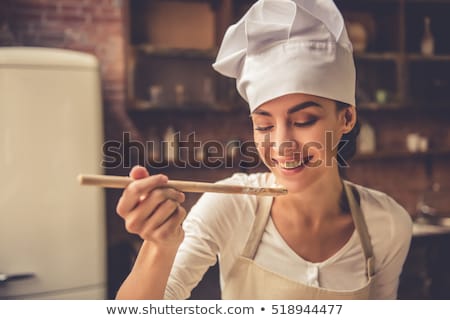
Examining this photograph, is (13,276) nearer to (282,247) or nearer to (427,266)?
(282,247)

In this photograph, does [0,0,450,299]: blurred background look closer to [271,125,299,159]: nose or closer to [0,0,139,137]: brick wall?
[0,0,139,137]: brick wall

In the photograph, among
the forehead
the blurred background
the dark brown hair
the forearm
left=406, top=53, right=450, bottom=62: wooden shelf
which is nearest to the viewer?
the forearm

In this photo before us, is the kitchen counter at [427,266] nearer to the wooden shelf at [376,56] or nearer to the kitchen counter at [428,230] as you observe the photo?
the kitchen counter at [428,230]

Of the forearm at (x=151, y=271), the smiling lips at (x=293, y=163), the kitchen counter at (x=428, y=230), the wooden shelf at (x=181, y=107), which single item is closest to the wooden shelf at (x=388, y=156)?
the kitchen counter at (x=428, y=230)

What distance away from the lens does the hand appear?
582 mm

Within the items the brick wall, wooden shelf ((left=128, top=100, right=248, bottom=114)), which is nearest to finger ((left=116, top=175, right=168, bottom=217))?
wooden shelf ((left=128, top=100, right=248, bottom=114))

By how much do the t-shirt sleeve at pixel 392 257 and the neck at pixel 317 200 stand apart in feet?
0.37

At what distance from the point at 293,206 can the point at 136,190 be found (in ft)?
1.41

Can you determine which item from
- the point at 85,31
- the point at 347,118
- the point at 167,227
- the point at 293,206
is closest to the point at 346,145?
the point at 347,118

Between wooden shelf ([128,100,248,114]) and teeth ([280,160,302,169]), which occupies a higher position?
wooden shelf ([128,100,248,114])

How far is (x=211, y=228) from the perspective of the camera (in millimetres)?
864
